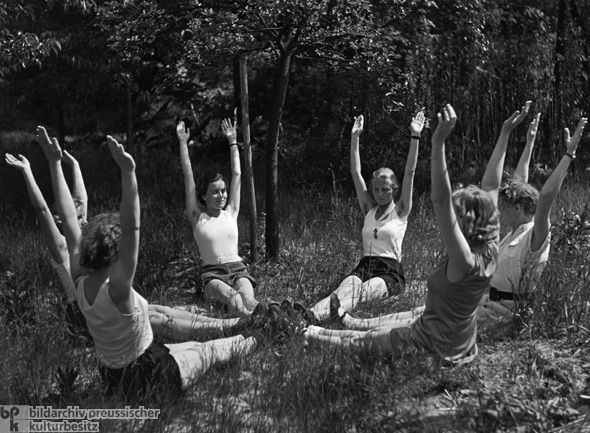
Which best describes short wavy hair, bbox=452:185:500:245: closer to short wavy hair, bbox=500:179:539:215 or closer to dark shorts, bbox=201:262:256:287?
short wavy hair, bbox=500:179:539:215

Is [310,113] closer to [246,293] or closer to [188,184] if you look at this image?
[188,184]

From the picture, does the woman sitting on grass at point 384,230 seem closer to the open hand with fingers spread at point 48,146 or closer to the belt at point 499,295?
the belt at point 499,295

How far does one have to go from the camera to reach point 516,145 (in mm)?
12289

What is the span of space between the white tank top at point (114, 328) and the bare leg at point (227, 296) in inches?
62.4

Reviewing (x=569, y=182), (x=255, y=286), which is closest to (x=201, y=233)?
(x=255, y=286)

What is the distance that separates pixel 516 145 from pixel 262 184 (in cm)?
426

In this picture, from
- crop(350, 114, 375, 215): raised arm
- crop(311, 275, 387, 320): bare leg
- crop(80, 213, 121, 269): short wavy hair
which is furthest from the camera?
crop(350, 114, 375, 215): raised arm

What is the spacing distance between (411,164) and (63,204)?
2.78 metres

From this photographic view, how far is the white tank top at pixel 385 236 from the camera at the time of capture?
6.45m

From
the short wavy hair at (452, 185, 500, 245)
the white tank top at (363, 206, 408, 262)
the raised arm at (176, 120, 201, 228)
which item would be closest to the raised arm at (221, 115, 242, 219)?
the raised arm at (176, 120, 201, 228)

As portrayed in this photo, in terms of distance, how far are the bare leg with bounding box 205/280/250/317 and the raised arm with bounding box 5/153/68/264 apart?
1.30 metres

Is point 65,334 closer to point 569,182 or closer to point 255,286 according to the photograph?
point 255,286

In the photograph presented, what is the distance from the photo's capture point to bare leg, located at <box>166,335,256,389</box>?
14.5ft

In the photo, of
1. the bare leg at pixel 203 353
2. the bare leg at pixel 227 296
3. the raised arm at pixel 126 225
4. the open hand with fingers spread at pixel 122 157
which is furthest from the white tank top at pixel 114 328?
the bare leg at pixel 227 296
